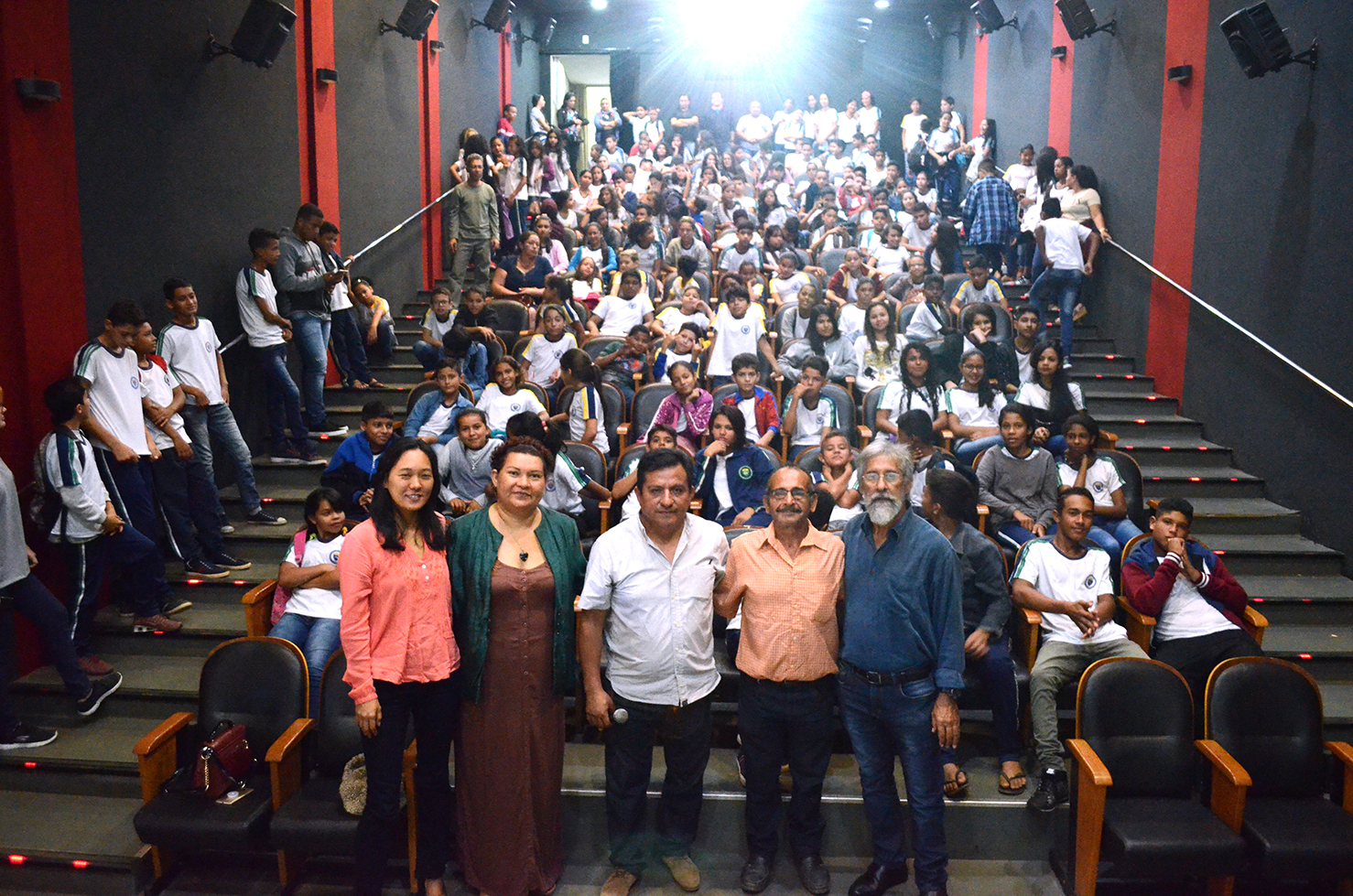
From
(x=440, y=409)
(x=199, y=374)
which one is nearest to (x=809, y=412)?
(x=440, y=409)

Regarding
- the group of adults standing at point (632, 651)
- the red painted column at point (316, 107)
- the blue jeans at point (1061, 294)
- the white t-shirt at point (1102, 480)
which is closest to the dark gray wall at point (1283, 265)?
the blue jeans at point (1061, 294)

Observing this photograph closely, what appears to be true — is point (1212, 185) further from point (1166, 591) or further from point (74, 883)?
point (74, 883)

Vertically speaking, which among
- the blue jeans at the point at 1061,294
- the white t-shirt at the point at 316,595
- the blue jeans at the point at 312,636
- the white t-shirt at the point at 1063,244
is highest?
the white t-shirt at the point at 1063,244

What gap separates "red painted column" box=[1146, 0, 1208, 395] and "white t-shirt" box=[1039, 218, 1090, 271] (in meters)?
0.58

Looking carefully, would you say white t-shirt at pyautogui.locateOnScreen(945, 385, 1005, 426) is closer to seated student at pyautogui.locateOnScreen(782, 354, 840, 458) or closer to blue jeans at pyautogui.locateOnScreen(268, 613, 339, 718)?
seated student at pyautogui.locateOnScreen(782, 354, 840, 458)

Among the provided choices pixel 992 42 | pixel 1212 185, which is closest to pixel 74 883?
pixel 1212 185

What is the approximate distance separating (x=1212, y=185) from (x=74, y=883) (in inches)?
277

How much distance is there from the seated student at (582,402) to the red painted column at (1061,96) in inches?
215

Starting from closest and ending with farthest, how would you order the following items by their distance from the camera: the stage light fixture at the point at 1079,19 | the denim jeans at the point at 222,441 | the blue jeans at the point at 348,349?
1. the denim jeans at the point at 222,441
2. the blue jeans at the point at 348,349
3. the stage light fixture at the point at 1079,19

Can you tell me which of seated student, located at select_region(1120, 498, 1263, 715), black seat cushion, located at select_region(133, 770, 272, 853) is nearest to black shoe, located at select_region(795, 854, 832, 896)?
seated student, located at select_region(1120, 498, 1263, 715)

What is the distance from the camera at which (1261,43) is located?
5.58m

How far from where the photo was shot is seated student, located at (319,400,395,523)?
4.78m

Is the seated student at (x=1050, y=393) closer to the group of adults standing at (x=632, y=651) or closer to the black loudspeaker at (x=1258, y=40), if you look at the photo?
the black loudspeaker at (x=1258, y=40)

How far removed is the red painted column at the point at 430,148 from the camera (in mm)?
9219
